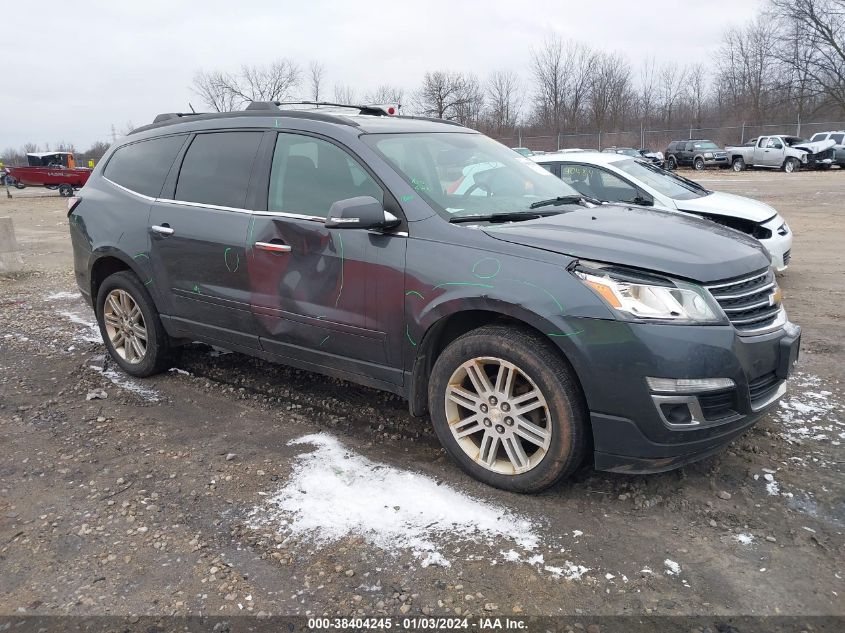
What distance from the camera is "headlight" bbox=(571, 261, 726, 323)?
2818 millimetres

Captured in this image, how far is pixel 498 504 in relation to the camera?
10.3 ft

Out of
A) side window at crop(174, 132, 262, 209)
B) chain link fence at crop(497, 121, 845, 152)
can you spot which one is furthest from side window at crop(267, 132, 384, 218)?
chain link fence at crop(497, 121, 845, 152)

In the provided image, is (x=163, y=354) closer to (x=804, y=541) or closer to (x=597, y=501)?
(x=597, y=501)

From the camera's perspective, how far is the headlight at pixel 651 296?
9.25ft

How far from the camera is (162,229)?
4.46 m

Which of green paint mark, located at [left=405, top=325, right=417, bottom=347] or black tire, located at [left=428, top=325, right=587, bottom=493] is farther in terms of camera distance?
green paint mark, located at [left=405, top=325, right=417, bottom=347]

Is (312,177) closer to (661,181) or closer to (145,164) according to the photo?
(145,164)

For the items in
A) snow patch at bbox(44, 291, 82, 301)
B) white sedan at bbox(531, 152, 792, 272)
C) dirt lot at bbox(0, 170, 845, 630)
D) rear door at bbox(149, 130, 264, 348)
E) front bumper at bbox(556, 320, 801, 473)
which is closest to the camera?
dirt lot at bbox(0, 170, 845, 630)

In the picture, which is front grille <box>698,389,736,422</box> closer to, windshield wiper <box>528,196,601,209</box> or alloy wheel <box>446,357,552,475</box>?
alloy wheel <box>446,357,552,475</box>

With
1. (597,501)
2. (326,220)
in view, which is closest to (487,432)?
(597,501)

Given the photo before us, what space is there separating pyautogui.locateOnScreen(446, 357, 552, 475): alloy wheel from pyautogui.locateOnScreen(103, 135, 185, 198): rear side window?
9.16 ft

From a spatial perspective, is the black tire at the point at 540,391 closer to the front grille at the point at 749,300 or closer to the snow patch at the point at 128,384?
the front grille at the point at 749,300

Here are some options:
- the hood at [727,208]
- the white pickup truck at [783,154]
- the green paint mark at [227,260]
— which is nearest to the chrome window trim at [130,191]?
the green paint mark at [227,260]

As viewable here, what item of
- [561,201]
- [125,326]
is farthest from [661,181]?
[125,326]
